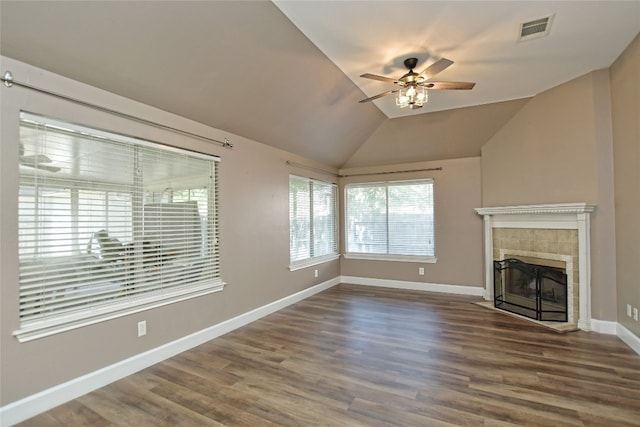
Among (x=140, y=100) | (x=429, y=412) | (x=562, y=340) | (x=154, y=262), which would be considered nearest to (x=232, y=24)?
(x=140, y=100)

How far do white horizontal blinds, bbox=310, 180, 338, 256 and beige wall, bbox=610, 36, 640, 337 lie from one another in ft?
13.3

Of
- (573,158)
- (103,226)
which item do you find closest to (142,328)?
(103,226)

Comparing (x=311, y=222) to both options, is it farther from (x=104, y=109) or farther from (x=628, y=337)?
(x=628, y=337)

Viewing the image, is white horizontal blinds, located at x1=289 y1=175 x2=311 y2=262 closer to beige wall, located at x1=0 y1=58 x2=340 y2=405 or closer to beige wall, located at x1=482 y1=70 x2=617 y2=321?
beige wall, located at x1=0 y1=58 x2=340 y2=405

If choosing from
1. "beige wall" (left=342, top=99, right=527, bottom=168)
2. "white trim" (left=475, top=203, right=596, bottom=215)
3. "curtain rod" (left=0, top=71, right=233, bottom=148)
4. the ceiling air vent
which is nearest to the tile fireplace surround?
"white trim" (left=475, top=203, right=596, bottom=215)

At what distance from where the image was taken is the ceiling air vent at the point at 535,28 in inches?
102

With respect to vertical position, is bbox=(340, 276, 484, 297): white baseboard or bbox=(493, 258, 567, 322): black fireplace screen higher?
bbox=(493, 258, 567, 322): black fireplace screen

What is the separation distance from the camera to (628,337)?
3.16 metres

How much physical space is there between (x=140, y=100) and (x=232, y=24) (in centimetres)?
110

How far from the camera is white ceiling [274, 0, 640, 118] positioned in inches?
95.6

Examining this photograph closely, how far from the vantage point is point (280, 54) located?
2.98 metres

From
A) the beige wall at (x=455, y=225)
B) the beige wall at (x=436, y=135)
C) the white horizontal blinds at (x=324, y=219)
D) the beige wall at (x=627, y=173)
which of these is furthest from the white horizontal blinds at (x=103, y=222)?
the beige wall at (x=627, y=173)

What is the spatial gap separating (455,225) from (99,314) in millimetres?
5139

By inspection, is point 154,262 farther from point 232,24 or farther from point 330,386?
point 232,24
